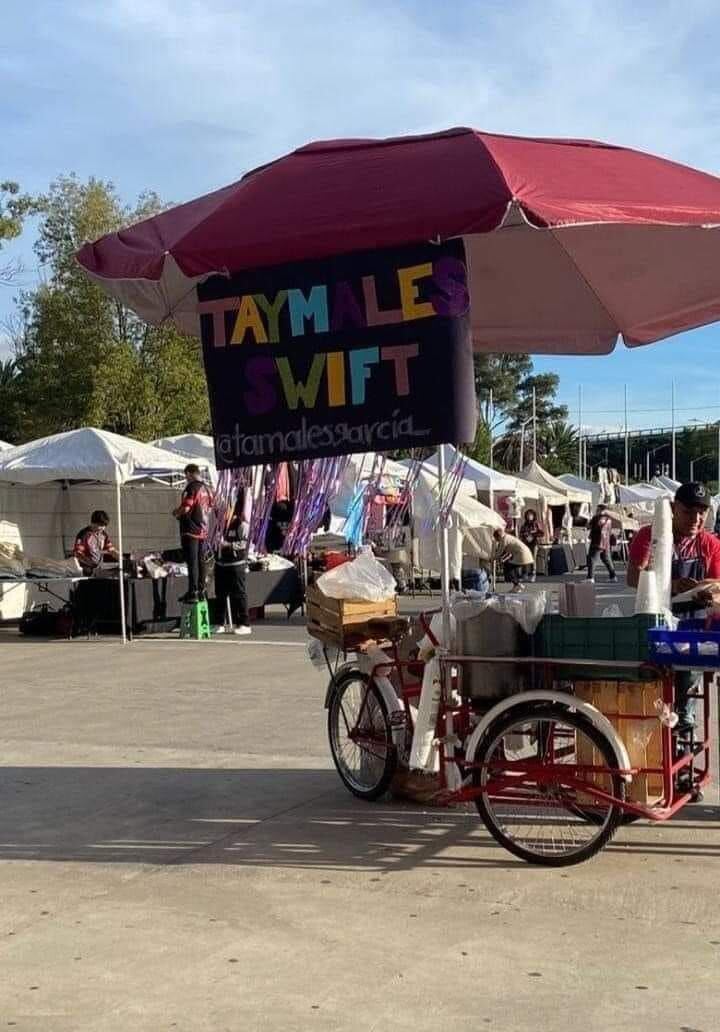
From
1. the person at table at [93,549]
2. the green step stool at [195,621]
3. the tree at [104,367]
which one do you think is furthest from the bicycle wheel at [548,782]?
the tree at [104,367]

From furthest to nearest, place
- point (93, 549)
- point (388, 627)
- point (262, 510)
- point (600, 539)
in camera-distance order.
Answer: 1. point (600, 539)
2. point (93, 549)
3. point (262, 510)
4. point (388, 627)

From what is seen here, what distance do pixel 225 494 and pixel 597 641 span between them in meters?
2.42

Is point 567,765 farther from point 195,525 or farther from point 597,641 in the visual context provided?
point 195,525

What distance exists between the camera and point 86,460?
49.1 ft

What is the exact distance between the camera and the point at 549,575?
30.3m

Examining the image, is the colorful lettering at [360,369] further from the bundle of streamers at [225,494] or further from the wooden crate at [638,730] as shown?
the wooden crate at [638,730]

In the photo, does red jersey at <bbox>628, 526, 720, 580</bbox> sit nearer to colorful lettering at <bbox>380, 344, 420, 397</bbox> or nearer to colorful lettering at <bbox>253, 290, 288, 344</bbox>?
colorful lettering at <bbox>380, 344, 420, 397</bbox>

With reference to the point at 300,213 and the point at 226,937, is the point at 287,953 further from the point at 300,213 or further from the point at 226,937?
the point at 300,213

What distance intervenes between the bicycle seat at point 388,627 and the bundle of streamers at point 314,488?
796mm

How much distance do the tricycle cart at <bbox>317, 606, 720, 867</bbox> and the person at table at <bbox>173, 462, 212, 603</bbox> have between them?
9411 mm

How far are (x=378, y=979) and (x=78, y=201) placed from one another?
1267 inches

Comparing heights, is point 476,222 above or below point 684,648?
above

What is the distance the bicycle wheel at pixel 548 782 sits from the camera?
210 inches

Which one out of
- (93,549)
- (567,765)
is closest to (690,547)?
(567,765)
